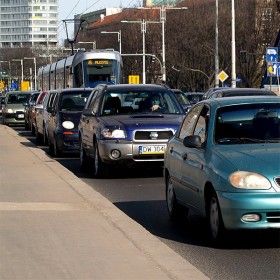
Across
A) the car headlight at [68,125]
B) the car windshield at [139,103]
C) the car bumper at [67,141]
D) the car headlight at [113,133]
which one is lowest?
the car bumper at [67,141]

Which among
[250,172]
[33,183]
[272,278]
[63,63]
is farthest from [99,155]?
[63,63]

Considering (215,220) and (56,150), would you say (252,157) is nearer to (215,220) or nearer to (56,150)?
(215,220)

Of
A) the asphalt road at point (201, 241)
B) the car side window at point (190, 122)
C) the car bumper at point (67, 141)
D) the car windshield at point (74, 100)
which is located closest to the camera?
the asphalt road at point (201, 241)

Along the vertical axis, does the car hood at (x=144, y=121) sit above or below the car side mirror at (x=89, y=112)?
below

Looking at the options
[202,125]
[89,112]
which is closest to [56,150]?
[89,112]

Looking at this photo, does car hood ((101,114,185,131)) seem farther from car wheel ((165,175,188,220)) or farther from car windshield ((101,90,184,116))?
car wheel ((165,175,188,220))

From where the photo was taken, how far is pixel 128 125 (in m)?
16.1

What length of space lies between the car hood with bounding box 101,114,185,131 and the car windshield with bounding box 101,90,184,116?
37cm

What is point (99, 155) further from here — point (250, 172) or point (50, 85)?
point (50, 85)

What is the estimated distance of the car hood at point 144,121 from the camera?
635 inches

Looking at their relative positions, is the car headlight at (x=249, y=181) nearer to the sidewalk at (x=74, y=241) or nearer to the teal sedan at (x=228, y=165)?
the teal sedan at (x=228, y=165)

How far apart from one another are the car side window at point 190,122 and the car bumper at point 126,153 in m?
4.99

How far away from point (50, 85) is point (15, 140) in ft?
83.3

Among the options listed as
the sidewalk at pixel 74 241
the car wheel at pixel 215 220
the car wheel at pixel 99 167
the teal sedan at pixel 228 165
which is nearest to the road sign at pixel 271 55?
the car wheel at pixel 99 167
